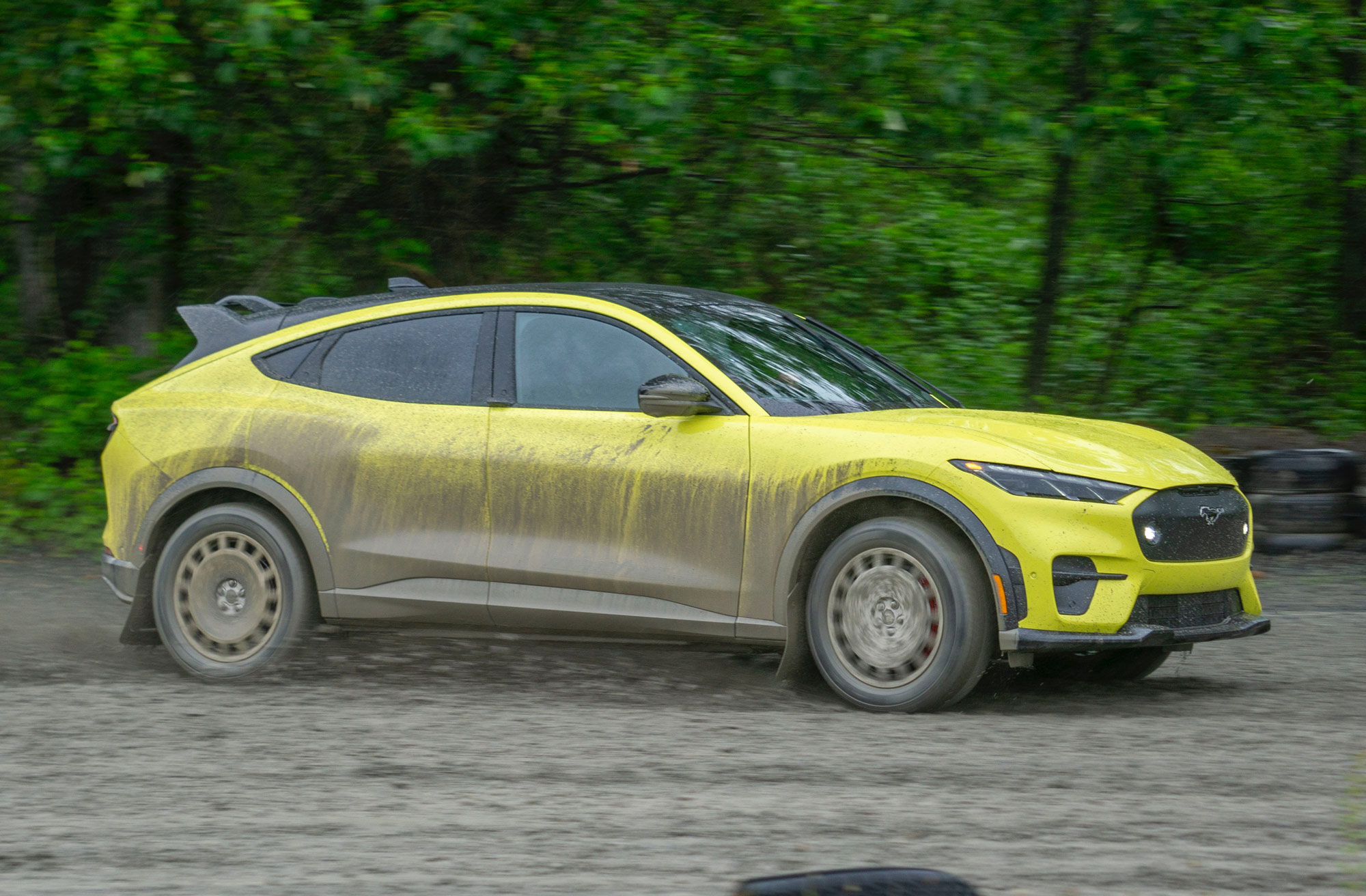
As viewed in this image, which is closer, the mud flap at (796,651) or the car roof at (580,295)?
the mud flap at (796,651)

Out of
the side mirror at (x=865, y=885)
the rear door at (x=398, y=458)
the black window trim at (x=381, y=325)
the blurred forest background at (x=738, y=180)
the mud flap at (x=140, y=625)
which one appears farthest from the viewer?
the blurred forest background at (x=738, y=180)

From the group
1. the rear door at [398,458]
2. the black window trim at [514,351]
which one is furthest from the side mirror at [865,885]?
the rear door at [398,458]

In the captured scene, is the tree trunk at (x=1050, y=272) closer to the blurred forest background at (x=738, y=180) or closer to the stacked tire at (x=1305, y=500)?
the blurred forest background at (x=738, y=180)

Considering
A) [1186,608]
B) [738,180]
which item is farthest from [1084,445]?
[738,180]

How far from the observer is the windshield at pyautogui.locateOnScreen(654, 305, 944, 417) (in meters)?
6.12

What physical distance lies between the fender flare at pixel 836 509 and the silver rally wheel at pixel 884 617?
167mm

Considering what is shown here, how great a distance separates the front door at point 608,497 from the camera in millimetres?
5844

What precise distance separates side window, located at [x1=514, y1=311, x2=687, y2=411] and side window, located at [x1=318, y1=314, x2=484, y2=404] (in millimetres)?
257

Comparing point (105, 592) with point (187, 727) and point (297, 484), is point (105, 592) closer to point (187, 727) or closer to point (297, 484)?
point (297, 484)

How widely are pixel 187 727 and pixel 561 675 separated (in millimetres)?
1618

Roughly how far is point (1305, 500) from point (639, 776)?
6.13m

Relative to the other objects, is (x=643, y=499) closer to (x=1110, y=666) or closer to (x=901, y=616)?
(x=901, y=616)

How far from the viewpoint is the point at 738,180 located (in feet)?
39.7

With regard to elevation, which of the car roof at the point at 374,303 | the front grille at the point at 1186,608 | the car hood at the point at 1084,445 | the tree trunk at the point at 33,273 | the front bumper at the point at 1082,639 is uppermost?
the tree trunk at the point at 33,273
